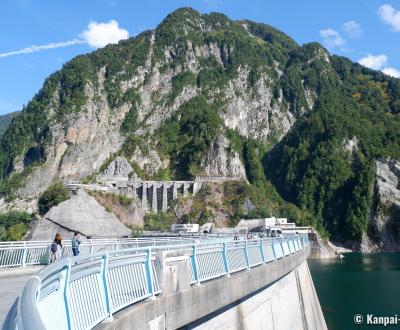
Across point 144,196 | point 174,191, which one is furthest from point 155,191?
point 174,191

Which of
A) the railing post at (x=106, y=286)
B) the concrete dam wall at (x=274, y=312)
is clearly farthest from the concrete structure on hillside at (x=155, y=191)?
the railing post at (x=106, y=286)

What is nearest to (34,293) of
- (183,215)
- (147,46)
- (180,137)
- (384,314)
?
(384,314)

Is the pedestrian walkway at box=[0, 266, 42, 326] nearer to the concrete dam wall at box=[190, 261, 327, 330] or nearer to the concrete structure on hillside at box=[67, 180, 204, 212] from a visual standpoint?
the concrete dam wall at box=[190, 261, 327, 330]

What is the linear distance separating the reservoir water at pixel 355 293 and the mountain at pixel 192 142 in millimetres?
55970

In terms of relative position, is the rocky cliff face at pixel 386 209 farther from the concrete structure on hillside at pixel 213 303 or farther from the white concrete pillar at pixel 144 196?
the concrete structure on hillside at pixel 213 303

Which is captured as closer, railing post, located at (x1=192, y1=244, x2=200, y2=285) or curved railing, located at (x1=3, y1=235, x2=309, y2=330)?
curved railing, located at (x1=3, y1=235, x2=309, y2=330)

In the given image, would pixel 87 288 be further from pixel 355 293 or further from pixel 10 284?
pixel 355 293

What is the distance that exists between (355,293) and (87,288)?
52.0 m

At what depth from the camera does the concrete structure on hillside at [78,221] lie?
9250 cm

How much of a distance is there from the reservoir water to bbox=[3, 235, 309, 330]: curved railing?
32.0 metres

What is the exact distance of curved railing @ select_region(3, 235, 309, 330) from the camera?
4855mm

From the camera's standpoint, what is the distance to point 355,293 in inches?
2133

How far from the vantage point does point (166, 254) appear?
9977 millimetres

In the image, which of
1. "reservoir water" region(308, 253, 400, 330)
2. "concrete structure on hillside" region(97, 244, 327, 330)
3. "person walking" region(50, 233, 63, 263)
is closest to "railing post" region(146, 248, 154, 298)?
"concrete structure on hillside" region(97, 244, 327, 330)
